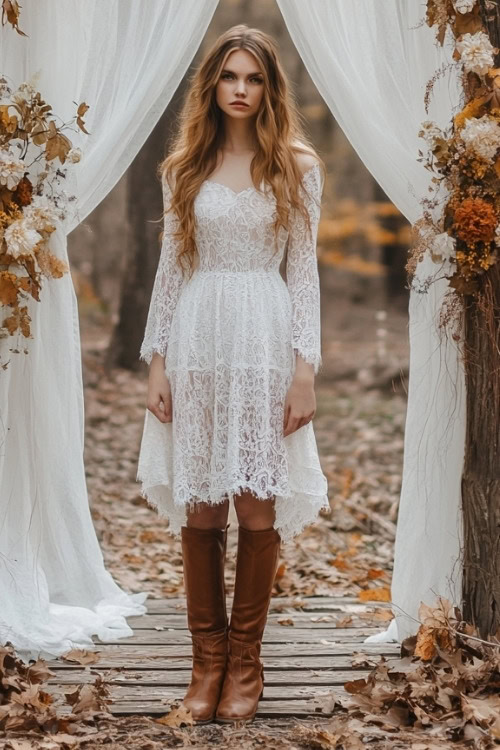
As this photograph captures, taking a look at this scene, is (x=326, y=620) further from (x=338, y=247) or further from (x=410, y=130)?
(x=338, y=247)

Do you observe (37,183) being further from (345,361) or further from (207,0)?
(345,361)

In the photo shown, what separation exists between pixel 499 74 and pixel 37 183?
1.53 m

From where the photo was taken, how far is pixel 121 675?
3.18 m

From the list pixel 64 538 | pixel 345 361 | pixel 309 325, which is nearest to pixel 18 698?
pixel 64 538

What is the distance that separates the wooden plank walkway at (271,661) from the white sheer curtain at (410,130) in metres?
0.36

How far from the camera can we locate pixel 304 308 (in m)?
2.80

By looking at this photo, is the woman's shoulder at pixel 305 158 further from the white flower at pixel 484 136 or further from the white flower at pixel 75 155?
the white flower at pixel 75 155

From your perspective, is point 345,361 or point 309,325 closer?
point 309,325

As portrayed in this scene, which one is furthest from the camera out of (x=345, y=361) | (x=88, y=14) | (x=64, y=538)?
(x=345, y=361)

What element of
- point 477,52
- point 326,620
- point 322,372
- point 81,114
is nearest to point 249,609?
point 326,620

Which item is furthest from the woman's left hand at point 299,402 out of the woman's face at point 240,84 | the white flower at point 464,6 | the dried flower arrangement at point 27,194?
the white flower at point 464,6

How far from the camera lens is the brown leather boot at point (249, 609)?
2.84 m

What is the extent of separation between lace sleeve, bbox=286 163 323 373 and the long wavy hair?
1.5 inches

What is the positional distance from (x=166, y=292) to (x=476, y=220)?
0.97 meters
